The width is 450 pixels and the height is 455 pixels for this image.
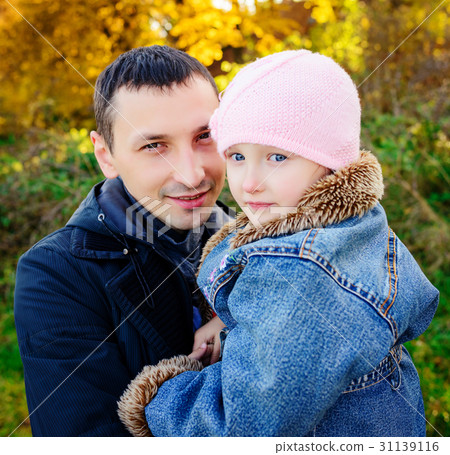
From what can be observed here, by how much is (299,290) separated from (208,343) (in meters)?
0.68

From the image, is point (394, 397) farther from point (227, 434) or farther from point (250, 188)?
point (250, 188)

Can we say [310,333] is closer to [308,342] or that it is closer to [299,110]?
[308,342]

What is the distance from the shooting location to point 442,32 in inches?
258

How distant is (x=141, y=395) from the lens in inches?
58.4

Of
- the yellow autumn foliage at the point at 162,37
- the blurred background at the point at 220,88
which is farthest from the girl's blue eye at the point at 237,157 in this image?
the yellow autumn foliage at the point at 162,37

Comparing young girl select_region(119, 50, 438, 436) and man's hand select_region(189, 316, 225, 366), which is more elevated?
young girl select_region(119, 50, 438, 436)

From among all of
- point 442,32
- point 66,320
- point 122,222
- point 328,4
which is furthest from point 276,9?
point 66,320

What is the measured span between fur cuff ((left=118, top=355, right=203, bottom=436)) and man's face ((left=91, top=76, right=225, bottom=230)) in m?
0.68

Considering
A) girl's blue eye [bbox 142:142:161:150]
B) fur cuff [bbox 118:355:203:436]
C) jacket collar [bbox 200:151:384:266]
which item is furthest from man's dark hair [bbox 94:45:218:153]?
fur cuff [bbox 118:355:203:436]

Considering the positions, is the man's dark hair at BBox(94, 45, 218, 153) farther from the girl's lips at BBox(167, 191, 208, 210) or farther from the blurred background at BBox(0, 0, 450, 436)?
the blurred background at BBox(0, 0, 450, 436)

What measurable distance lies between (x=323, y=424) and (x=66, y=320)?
96 centimetres

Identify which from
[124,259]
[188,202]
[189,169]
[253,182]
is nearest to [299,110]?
[253,182]

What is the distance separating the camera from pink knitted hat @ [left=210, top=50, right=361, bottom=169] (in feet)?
4.72

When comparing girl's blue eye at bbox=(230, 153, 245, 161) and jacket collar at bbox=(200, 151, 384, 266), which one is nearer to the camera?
jacket collar at bbox=(200, 151, 384, 266)
